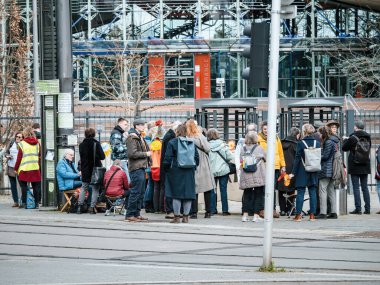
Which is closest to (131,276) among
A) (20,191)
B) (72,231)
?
(72,231)

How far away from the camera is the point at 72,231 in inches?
736

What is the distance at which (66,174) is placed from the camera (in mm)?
22266

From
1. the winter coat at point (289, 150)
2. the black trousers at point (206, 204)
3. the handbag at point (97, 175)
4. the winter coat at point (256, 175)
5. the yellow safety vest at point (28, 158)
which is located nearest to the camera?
the winter coat at point (256, 175)

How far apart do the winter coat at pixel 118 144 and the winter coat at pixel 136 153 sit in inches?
53.2

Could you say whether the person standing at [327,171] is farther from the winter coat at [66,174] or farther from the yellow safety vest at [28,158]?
the yellow safety vest at [28,158]

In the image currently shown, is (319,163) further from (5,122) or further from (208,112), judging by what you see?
(5,122)

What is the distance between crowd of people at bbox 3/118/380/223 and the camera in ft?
65.6

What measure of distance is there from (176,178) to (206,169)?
1.34 m

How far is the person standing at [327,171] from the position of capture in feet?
69.0

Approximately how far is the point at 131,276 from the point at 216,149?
30.0ft

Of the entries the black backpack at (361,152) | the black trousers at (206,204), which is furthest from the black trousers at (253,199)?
the black backpack at (361,152)

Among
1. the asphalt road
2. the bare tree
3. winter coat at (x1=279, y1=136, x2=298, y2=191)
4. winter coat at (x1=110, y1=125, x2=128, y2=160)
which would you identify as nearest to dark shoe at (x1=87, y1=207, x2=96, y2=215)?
the asphalt road

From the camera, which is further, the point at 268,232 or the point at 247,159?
the point at 247,159

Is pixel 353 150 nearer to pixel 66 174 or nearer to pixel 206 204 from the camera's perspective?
pixel 206 204
